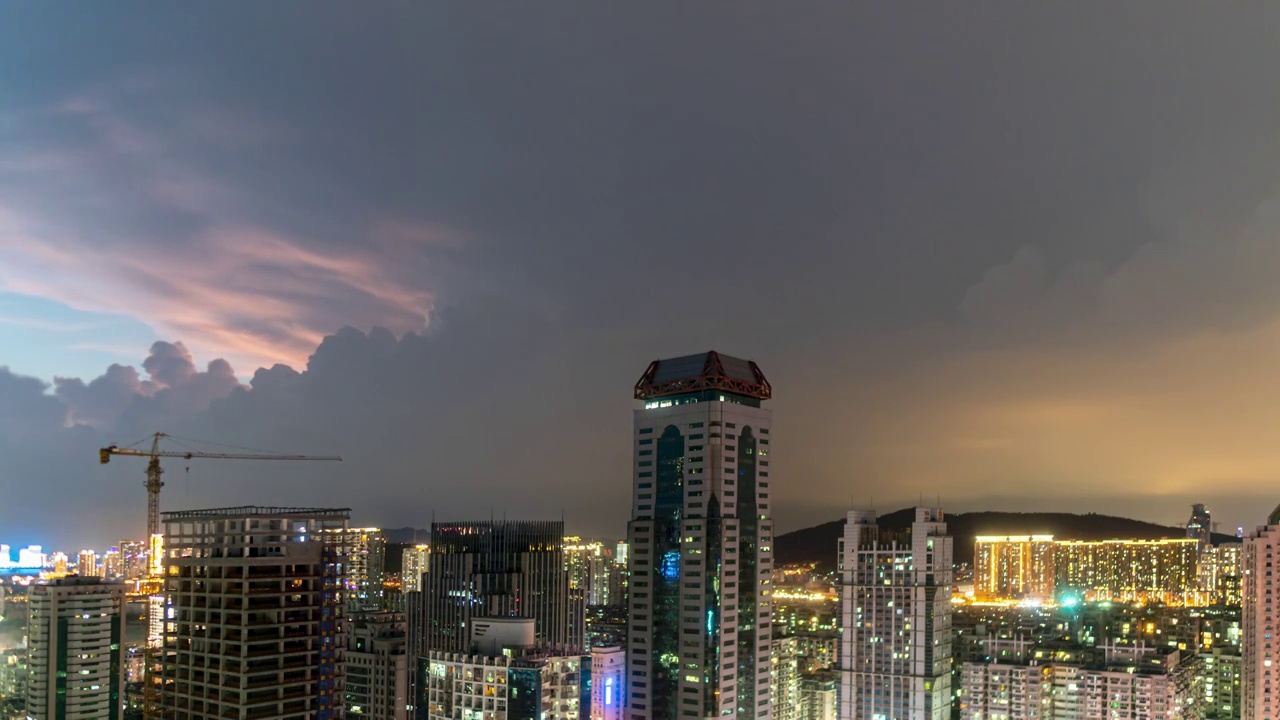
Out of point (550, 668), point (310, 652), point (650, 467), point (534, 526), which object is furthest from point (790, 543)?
point (310, 652)

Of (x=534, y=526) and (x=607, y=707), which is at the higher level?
(x=534, y=526)

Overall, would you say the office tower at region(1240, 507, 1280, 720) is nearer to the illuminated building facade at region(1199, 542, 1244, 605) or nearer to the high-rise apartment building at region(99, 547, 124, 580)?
the illuminated building facade at region(1199, 542, 1244, 605)

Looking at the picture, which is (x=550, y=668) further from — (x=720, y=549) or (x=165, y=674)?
(x=165, y=674)

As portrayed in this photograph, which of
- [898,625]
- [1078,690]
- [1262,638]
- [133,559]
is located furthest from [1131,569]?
[133,559]

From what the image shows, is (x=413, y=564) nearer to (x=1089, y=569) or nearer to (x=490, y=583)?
(x=490, y=583)

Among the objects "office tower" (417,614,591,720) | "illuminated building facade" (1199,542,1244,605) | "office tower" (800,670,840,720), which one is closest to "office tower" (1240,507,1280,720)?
"office tower" (800,670,840,720)

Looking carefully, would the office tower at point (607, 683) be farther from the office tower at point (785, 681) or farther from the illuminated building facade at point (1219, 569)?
the illuminated building facade at point (1219, 569)
